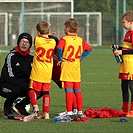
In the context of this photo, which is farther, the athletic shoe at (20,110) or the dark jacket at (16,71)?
the athletic shoe at (20,110)

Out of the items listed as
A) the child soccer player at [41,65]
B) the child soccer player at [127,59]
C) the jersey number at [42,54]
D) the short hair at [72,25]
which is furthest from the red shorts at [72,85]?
the child soccer player at [127,59]

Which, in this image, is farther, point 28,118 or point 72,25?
point 72,25

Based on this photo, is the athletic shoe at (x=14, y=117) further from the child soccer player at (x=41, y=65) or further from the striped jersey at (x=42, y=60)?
the striped jersey at (x=42, y=60)

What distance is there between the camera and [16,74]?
9.49 m

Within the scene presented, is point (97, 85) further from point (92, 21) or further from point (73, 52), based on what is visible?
point (92, 21)

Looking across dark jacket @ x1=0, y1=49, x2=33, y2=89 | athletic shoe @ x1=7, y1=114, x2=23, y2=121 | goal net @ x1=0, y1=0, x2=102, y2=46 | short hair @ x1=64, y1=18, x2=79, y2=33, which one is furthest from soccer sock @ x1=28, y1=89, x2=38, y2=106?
goal net @ x1=0, y1=0, x2=102, y2=46

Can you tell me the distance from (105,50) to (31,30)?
5.55m

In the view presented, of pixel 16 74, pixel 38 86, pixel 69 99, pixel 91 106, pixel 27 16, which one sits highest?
pixel 27 16

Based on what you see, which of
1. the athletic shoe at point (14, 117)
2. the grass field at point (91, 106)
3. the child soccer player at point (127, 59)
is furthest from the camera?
the child soccer player at point (127, 59)

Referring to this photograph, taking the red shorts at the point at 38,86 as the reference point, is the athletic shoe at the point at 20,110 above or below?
below

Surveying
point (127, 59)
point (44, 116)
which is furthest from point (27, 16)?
point (44, 116)

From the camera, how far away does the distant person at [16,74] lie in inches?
371

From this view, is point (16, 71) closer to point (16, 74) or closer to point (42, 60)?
point (16, 74)

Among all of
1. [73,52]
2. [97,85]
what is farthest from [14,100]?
[97,85]
